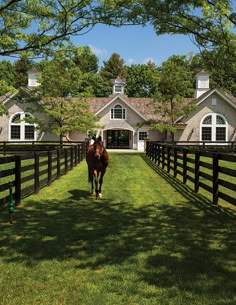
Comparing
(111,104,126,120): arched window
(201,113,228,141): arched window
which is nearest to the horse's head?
(111,104,126,120): arched window

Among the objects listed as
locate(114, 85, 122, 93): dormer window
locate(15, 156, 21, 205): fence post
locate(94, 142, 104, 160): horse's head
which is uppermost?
locate(114, 85, 122, 93): dormer window

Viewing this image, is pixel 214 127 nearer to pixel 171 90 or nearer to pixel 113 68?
pixel 171 90

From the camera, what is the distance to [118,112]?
164ft

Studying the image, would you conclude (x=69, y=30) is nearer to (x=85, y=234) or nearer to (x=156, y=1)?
(x=156, y=1)

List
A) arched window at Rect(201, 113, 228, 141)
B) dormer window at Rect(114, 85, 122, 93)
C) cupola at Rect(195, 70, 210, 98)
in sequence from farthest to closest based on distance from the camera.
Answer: dormer window at Rect(114, 85, 122, 93)
cupola at Rect(195, 70, 210, 98)
arched window at Rect(201, 113, 228, 141)

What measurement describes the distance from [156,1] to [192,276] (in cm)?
589

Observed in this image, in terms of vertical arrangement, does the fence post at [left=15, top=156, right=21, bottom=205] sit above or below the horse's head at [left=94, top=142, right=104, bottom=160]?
below

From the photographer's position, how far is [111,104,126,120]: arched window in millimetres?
49812

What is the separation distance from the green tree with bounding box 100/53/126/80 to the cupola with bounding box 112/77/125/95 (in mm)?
30440

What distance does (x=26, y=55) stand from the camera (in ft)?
36.0

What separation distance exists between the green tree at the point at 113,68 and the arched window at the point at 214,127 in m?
39.1

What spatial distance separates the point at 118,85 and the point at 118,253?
49756mm

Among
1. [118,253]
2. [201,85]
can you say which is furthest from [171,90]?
[118,253]

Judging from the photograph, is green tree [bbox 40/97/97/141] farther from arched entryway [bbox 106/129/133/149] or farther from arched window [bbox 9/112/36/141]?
arched entryway [bbox 106/129/133/149]
